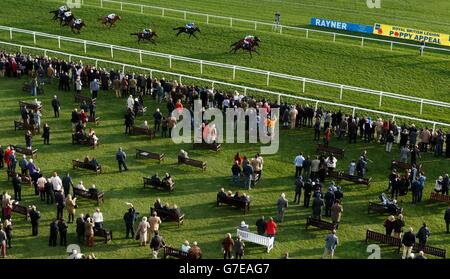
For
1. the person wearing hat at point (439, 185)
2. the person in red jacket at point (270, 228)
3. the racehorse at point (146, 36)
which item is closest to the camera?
the person in red jacket at point (270, 228)

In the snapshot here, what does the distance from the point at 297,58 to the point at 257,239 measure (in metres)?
21.1

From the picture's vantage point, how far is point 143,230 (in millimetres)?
21766

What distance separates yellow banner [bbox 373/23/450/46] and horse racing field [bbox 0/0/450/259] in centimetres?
259

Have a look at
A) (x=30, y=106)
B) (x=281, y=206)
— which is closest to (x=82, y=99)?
(x=30, y=106)

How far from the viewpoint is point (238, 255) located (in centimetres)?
2116

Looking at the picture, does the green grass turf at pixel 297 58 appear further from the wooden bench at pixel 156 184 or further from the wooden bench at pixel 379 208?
the wooden bench at pixel 156 184

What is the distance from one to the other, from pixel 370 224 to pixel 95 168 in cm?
1025

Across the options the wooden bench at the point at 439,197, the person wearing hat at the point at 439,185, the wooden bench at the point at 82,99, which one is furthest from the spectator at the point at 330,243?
the wooden bench at the point at 82,99

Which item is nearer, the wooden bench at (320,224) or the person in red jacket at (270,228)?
the person in red jacket at (270,228)

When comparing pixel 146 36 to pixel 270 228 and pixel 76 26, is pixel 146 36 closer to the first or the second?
pixel 76 26

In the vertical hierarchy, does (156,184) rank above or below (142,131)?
below

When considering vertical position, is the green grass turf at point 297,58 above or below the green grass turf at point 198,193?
above

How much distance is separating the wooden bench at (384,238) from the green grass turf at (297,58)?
1237cm

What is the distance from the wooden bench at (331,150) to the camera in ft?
93.7
